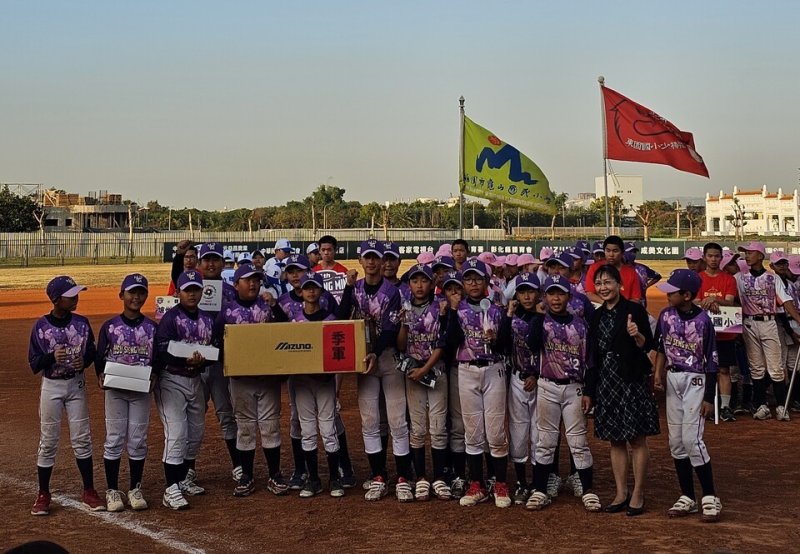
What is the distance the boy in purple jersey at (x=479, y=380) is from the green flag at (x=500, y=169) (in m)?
10.5

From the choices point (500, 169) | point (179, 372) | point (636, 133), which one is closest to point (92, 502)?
point (179, 372)

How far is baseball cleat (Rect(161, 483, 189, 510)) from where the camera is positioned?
25.6 feet

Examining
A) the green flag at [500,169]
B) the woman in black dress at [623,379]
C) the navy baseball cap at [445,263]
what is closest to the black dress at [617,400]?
the woman in black dress at [623,379]

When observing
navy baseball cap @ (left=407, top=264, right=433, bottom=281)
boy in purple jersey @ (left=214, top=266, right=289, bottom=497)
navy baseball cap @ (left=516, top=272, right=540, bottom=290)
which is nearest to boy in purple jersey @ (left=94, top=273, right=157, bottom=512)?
boy in purple jersey @ (left=214, top=266, right=289, bottom=497)

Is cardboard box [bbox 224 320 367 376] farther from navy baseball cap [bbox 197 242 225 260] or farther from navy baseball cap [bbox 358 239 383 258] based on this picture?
navy baseball cap [bbox 197 242 225 260]

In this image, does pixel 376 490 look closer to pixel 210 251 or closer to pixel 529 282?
pixel 529 282

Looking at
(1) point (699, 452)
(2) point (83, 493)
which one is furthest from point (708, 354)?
(2) point (83, 493)

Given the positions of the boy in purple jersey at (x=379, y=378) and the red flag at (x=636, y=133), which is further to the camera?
the red flag at (x=636, y=133)

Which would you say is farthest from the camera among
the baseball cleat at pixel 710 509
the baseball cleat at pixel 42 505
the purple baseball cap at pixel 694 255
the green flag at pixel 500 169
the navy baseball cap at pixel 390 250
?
the green flag at pixel 500 169

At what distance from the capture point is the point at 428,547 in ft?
21.8

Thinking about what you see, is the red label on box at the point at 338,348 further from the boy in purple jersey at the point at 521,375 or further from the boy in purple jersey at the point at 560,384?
the boy in purple jersey at the point at 560,384

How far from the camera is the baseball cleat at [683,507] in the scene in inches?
285

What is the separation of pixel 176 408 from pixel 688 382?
4.30 m

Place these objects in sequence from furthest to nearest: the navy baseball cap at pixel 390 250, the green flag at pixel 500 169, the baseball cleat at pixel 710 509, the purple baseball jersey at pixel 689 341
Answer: the green flag at pixel 500 169 → the navy baseball cap at pixel 390 250 → the purple baseball jersey at pixel 689 341 → the baseball cleat at pixel 710 509
